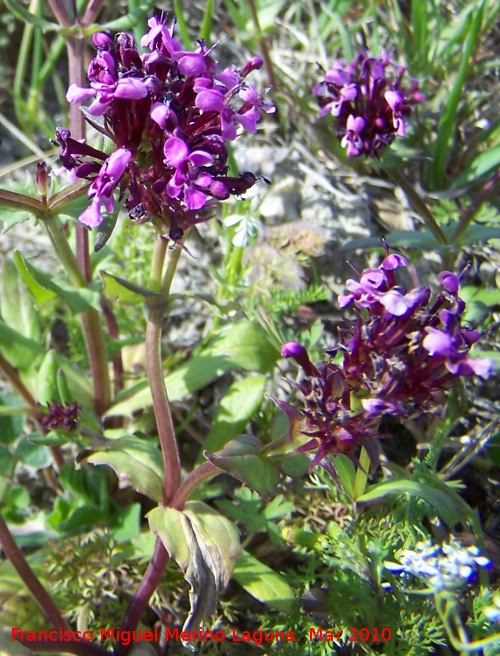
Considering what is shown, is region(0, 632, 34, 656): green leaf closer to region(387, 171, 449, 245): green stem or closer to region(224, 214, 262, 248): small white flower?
region(224, 214, 262, 248): small white flower

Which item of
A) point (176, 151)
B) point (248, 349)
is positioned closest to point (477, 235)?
point (248, 349)

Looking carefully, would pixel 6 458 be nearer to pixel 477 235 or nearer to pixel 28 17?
pixel 28 17

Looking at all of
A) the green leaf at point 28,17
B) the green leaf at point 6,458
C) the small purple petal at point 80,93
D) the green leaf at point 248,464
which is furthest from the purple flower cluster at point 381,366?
the green leaf at point 28,17

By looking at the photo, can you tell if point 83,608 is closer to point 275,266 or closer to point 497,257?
point 275,266

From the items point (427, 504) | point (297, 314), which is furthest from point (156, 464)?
point (297, 314)

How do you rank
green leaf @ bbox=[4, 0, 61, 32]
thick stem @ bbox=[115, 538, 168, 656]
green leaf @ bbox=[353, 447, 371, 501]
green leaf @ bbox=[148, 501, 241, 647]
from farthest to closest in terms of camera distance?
green leaf @ bbox=[4, 0, 61, 32], thick stem @ bbox=[115, 538, 168, 656], green leaf @ bbox=[353, 447, 371, 501], green leaf @ bbox=[148, 501, 241, 647]

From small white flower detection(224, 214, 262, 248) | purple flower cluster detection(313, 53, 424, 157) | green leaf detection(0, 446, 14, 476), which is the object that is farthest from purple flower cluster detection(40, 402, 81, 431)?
purple flower cluster detection(313, 53, 424, 157)

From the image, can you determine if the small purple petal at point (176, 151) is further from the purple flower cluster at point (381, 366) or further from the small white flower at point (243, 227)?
the small white flower at point (243, 227)
